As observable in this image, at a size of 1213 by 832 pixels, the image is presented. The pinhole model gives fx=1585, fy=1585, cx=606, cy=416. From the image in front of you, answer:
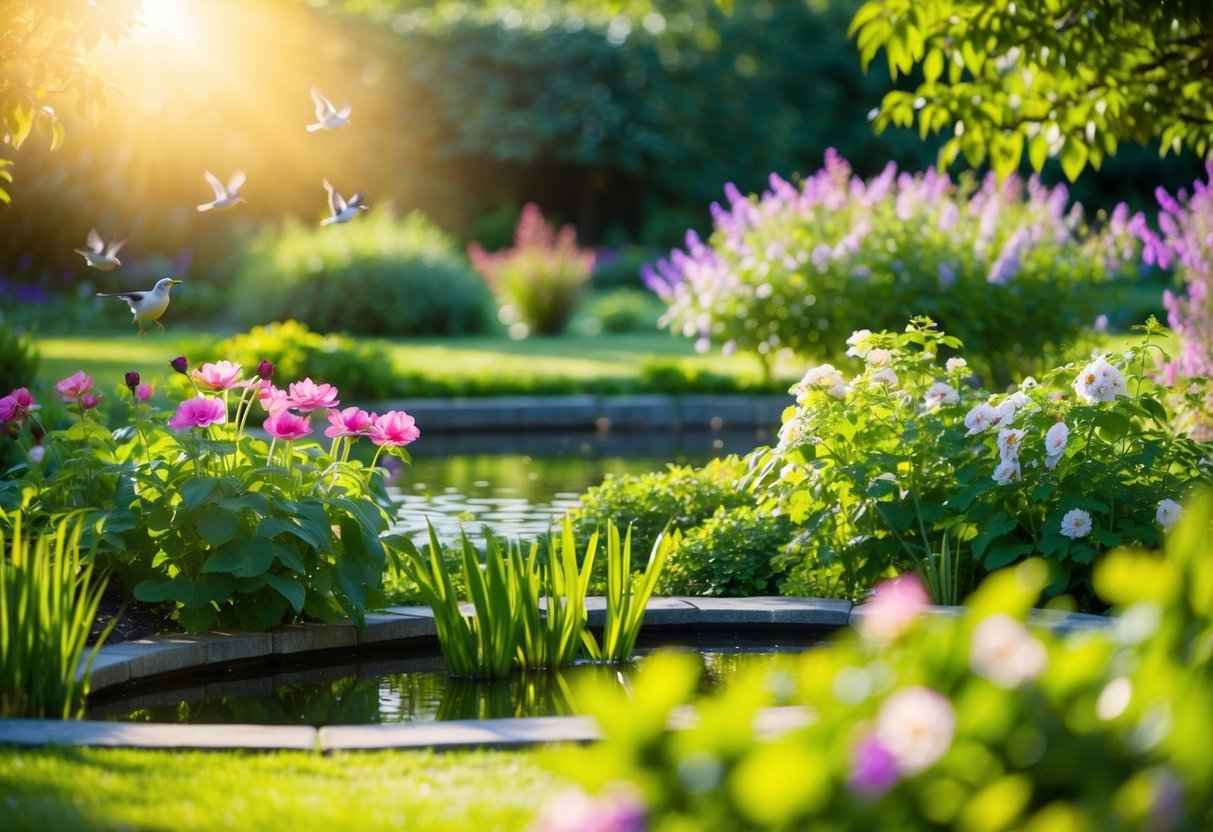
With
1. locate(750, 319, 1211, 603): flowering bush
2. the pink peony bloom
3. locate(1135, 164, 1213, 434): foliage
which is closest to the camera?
the pink peony bloom

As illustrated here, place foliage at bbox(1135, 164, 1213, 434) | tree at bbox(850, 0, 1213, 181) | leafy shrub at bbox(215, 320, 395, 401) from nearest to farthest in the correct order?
tree at bbox(850, 0, 1213, 181) → foliage at bbox(1135, 164, 1213, 434) → leafy shrub at bbox(215, 320, 395, 401)

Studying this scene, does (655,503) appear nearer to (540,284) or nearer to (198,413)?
(198,413)

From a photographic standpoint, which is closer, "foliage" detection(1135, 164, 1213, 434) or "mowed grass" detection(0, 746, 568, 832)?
"mowed grass" detection(0, 746, 568, 832)

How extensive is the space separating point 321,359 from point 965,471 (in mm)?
8354

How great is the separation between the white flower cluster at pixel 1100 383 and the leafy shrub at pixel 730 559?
1138 mm

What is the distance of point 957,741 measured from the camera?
2.15 meters

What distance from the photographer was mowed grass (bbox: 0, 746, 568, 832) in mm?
2811

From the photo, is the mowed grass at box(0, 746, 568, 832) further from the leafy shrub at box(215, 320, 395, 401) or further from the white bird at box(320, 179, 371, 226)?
the leafy shrub at box(215, 320, 395, 401)

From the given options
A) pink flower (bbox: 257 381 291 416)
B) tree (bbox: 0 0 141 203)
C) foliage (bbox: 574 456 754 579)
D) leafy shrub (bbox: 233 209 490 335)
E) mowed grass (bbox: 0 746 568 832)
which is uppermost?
leafy shrub (bbox: 233 209 490 335)

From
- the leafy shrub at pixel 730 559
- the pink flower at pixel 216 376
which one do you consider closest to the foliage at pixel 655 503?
the leafy shrub at pixel 730 559

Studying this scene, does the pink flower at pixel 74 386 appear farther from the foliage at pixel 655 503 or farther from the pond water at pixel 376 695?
the foliage at pixel 655 503

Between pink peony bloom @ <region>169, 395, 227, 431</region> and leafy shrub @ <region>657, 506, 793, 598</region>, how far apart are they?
1.78 meters

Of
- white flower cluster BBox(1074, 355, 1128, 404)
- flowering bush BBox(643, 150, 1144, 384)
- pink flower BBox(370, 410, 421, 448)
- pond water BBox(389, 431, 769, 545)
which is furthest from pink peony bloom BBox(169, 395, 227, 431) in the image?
flowering bush BBox(643, 150, 1144, 384)

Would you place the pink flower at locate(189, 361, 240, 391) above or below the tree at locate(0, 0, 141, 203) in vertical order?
below
